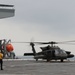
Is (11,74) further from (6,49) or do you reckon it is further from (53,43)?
(6,49)

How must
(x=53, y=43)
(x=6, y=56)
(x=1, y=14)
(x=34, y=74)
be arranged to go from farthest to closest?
→ (x=6, y=56) < (x=53, y=43) < (x=1, y=14) < (x=34, y=74)

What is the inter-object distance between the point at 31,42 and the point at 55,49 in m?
10.5

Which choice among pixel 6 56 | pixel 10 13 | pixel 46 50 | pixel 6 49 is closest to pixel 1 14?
pixel 10 13

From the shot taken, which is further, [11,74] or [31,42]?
[31,42]

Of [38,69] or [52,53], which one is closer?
[38,69]

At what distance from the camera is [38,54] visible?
55969 mm

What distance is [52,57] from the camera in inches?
2073

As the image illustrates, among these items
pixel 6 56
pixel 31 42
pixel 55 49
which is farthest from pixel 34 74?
pixel 6 56

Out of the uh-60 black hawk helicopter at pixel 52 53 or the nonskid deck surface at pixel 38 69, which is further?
the uh-60 black hawk helicopter at pixel 52 53

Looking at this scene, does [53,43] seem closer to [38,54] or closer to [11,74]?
[38,54]

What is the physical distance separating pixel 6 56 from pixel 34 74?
4940 centimetres

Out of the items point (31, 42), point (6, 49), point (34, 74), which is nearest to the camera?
point (34, 74)

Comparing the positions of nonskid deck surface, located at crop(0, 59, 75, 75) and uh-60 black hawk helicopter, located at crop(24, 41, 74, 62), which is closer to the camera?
nonskid deck surface, located at crop(0, 59, 75, 75)

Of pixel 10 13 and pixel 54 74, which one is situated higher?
pixel 10 13
